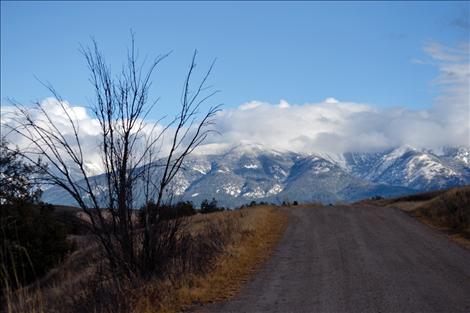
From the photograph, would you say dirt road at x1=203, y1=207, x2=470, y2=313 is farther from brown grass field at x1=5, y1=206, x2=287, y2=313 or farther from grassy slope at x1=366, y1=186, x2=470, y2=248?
grassy slope at x1=366, y1=186, x2=470, y2=248

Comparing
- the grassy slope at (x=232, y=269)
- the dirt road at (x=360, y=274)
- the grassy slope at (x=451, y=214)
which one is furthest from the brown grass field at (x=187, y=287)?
the grassy slope at (x=451, y=214)

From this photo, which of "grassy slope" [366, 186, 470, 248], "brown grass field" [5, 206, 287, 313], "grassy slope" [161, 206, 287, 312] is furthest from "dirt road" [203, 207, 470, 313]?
"grassy slope" [366, 186, 470, 248]

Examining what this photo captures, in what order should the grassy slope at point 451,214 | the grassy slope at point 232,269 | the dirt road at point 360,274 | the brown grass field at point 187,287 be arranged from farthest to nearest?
the grassy slope at point 451,214, the grassy slope at point 232,269, the dirt road at point 360,274, the brown grass field at point 187,287

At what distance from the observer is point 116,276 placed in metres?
A: 11.9

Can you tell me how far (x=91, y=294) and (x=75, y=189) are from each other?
2.02m

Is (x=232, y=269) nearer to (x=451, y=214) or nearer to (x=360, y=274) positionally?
(x=360, y=274)

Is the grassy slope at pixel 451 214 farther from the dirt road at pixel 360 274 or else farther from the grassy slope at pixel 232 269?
the grassy slope at pixel 232 269

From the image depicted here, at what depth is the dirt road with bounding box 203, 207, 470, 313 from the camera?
10125 millimetres

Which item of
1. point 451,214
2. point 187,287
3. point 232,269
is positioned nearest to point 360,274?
point 232,269

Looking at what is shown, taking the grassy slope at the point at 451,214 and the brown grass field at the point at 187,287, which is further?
the grassy slope at the point at 451,214

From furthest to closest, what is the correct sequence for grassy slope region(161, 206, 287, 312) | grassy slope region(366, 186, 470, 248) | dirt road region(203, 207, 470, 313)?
grassy slope region(366, 186, 470, 248) < grassy slope region(161, 206, 287, 312) < dirt road region(203, 207, 470, 313)

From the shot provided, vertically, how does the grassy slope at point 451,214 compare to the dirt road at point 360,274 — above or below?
above

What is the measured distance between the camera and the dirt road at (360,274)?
10125 mm

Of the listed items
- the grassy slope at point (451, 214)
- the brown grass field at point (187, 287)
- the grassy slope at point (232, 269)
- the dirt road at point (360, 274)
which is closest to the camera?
the brown grass field at point (187, 287)
